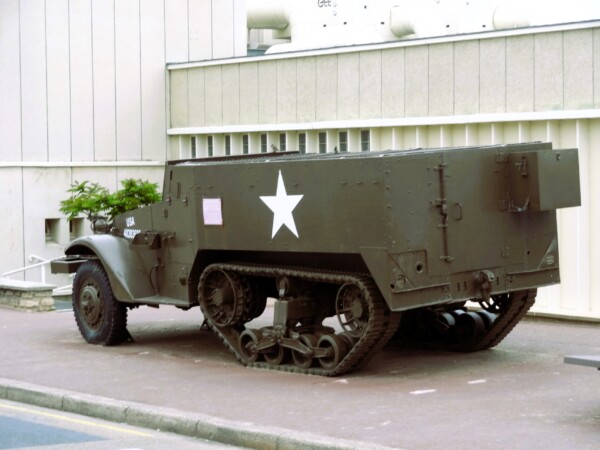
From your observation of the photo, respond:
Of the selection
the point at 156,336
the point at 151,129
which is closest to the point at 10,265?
the point at 151,129

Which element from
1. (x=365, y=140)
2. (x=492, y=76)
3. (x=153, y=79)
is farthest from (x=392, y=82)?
(x=153, y=79)

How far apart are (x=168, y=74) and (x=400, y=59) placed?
5.87 m

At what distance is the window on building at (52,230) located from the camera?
21703mm

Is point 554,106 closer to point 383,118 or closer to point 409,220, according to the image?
point 383,118

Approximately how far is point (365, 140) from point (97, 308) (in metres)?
5.24

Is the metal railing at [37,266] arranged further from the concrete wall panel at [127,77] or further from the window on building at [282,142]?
the window on building at [282,142]

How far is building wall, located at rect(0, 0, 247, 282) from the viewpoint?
2092cm

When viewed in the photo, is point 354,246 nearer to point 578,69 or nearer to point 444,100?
point 578,69

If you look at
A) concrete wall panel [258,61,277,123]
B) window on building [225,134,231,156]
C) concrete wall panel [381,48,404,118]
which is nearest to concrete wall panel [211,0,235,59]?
window on building [225,134,231,156]

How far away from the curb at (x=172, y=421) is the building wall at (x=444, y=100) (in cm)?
691

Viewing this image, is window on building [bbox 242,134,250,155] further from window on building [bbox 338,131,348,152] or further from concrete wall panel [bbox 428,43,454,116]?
concrete wall panel [bbox 428,43,454,116]

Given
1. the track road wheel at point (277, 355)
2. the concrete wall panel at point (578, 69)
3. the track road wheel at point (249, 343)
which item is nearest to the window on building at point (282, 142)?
the concrete wall panel at point (578, 69)

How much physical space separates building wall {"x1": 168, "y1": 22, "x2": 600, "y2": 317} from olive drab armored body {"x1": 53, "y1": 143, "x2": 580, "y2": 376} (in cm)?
260

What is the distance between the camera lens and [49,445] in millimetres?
9867
